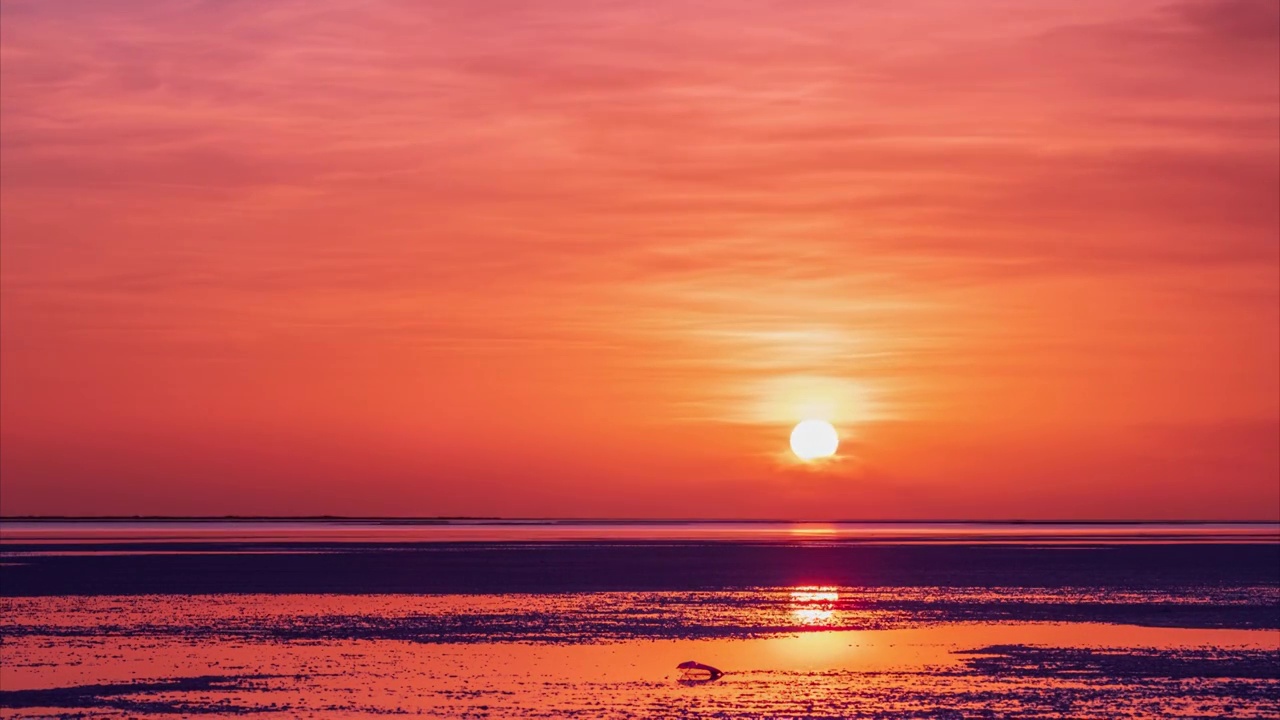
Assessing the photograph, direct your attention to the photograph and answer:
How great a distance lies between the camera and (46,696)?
91.8ft

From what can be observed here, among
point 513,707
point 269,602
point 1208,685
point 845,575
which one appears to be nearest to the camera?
point 513,707

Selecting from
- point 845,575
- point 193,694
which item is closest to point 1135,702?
point 193,694

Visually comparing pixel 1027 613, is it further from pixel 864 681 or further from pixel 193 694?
pixel 193 694

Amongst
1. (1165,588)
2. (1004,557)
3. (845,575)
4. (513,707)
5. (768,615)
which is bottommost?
(513,707)

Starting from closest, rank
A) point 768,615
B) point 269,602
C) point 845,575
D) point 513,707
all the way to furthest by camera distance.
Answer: point 513,707, point 768,615, point 269,602, point 845,575

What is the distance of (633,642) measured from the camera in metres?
37.4

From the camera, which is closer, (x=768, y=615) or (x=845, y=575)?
(x=768, y=615)

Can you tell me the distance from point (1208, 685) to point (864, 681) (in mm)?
6485

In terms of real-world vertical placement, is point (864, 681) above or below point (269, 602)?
below

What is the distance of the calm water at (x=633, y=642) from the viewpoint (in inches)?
1099

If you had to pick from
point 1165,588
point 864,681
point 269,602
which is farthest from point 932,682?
point 1165,588

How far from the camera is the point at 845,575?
66.8 meters

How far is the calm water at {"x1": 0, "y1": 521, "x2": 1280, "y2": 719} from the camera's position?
1099 inches

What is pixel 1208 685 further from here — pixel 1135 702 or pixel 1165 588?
pixel 1165 588
